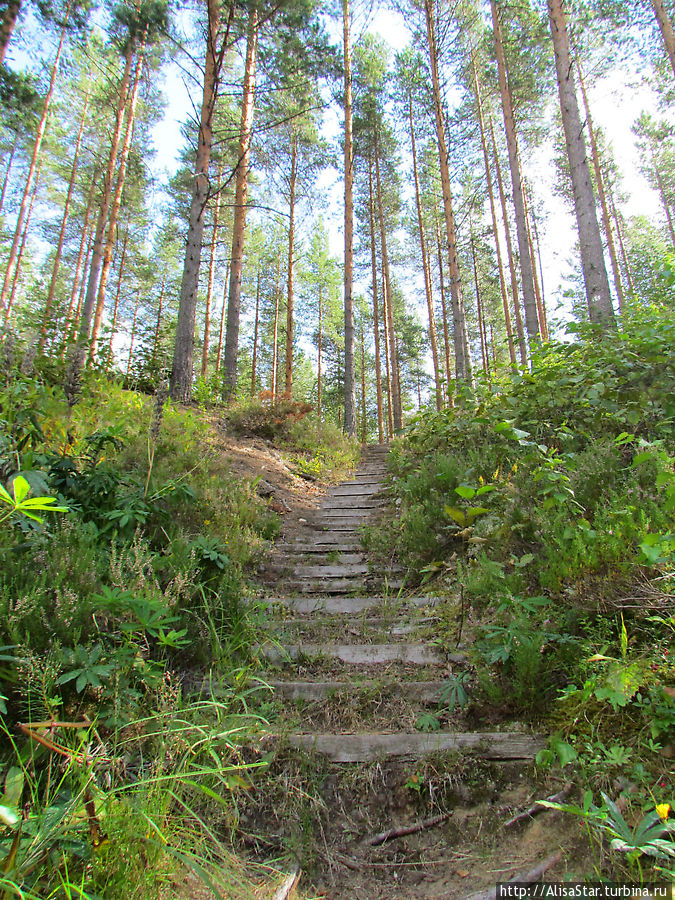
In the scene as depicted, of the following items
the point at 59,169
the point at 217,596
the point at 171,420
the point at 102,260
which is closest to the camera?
the point at 217,596

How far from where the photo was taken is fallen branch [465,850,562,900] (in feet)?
4.66

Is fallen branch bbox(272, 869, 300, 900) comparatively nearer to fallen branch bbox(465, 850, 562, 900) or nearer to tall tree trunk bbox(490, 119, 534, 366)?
fallen branch bbox(465, 850, 562, 900)

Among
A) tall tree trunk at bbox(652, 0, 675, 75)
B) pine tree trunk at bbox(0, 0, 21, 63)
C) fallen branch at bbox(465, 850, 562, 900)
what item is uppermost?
tall tree trunk at bbox(652, 0, 675, 75)

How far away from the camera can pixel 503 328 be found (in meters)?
28.6

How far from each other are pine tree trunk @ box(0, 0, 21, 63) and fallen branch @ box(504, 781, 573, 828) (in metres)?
11.1

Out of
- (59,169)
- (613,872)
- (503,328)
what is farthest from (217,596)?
(503,328)

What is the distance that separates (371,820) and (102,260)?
15.7 metres

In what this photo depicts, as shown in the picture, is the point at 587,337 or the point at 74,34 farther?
the point at 74,34

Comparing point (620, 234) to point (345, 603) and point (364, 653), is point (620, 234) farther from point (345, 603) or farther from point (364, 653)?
point (364, 653)

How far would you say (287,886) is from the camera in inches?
61.1

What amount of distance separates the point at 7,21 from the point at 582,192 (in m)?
9.74

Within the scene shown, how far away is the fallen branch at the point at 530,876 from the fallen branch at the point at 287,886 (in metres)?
0.63

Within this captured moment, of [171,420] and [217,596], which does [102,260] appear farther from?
[217,596]

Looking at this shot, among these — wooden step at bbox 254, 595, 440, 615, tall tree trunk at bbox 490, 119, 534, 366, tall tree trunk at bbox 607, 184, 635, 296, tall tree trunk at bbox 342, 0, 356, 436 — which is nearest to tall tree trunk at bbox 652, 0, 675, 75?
tall tree trunk at bbox 490, 119, 534, 366
